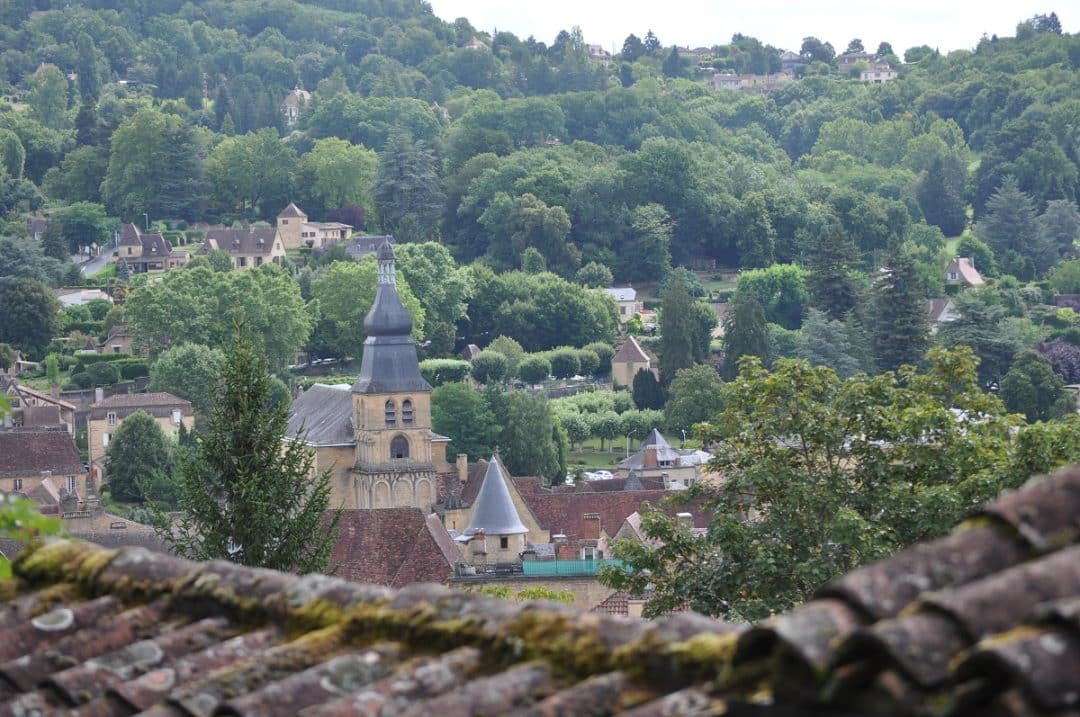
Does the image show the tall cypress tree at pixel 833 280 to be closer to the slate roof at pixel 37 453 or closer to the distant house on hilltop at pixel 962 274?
the distant house on hilltop at pixel 962 274

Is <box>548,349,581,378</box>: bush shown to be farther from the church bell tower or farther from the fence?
the fence

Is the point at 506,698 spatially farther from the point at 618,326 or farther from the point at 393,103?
the point at 393,103

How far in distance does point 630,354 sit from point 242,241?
31959 millimetres

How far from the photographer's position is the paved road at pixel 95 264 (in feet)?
442

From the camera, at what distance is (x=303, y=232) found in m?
143

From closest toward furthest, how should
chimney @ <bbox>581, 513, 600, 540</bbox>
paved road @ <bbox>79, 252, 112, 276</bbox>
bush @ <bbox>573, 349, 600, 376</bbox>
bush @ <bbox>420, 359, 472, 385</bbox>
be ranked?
chimney @ <bbox>581, 513, 600, 540</bbox> → bush @ <bbox>420, 359, 472, 385</bbox> → bush @ <bbox>573, 349, 600, 376</bbox> → paved road @ <bbox>79, 252, 112, 276</bbox>

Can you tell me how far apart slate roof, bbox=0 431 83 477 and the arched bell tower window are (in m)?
14.1

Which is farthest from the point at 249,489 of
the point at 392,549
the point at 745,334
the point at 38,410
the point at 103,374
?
the point at 745,334

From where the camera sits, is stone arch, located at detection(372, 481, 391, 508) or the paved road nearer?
stone arch, located at detection(372, 481, 391, 508)

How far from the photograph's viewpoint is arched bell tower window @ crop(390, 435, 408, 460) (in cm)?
7406

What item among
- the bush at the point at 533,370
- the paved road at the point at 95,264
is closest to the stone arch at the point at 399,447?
the bush at the point at 533,370

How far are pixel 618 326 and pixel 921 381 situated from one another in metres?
97.2

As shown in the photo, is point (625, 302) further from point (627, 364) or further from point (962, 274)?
point (962, 274)

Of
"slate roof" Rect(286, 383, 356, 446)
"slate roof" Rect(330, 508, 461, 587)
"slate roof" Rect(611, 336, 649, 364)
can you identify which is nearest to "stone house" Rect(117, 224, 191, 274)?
"slate roof" Rect(611, 336, 649, 364)
